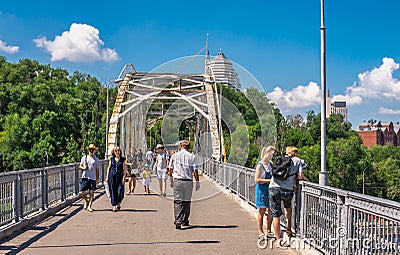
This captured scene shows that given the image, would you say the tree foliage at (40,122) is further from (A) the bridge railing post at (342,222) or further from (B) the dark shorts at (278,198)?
(A) the bridge railing post at (342,222)

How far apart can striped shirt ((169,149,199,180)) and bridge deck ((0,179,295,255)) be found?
1.01m

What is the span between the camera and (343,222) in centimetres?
621

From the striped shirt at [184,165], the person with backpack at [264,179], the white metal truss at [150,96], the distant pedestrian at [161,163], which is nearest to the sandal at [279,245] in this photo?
the person with backpack at [264,179]

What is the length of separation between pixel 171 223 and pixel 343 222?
205 inches

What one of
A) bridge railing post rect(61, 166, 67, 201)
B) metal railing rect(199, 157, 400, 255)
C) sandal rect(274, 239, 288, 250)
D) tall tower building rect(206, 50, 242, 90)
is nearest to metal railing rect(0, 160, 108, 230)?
bridge railing post rect(61, 166, 67, 201)

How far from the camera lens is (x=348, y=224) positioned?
604 cm

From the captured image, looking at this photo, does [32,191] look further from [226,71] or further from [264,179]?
[226,71]

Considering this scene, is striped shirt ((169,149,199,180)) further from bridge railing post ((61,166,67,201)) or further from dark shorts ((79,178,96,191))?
bridge railing post ((61,166,67,201))

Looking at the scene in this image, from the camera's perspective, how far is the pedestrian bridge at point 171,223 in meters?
5.75

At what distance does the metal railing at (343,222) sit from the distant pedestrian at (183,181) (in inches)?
72.9

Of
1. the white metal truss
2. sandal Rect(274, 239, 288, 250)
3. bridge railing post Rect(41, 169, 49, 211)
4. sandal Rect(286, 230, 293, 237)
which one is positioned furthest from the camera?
the white metal truss

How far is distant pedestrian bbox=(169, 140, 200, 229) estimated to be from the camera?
10062mm

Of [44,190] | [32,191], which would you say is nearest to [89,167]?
[44,190]

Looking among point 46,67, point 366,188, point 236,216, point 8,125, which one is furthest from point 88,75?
point 236,216
